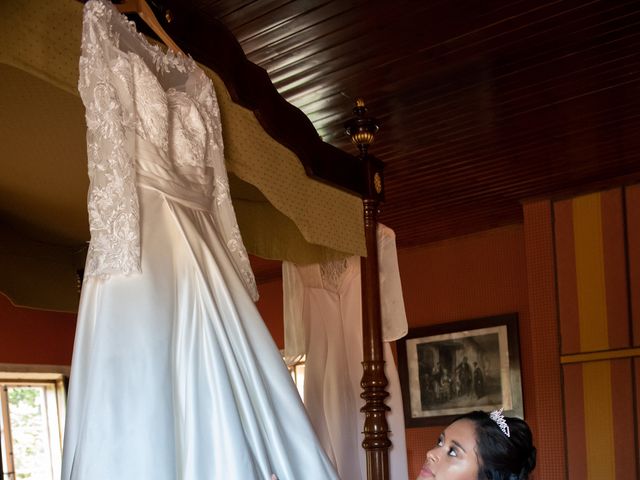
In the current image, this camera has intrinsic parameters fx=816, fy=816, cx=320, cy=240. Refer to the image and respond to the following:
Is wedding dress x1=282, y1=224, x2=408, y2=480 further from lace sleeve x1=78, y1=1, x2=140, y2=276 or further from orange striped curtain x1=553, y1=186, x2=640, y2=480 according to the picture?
orange striped curtain x1=553, y1=186, x2=640, y2=480

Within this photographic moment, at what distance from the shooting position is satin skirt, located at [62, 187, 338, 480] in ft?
6.40

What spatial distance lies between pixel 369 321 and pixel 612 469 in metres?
2.99

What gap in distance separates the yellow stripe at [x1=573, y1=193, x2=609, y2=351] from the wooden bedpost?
281cm

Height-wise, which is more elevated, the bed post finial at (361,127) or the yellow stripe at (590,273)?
the bed post finial at (361,127)

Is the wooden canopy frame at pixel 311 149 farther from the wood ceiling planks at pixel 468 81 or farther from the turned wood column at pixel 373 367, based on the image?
the wood ceiling planks at pixel 468 81

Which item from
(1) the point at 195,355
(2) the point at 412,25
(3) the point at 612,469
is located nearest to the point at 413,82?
(2) the point at 412,25

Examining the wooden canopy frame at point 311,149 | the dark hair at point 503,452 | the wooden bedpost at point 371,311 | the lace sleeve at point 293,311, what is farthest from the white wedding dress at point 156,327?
the lace sleeve at point 293,311

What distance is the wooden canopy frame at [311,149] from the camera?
101 inches

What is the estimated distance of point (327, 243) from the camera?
336cm

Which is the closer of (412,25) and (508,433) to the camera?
(508,433)

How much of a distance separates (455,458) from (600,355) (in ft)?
12.7

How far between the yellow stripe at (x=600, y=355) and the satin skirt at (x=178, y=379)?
4.03 metres

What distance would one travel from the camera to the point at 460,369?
22.7ft

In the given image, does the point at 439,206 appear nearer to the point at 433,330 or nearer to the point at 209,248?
the point at 433,330
